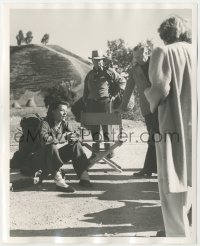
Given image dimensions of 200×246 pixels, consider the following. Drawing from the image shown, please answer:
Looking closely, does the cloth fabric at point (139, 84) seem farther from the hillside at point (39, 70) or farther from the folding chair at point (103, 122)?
the hillside at point (39, 70)

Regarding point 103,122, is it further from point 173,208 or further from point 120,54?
point 173,208

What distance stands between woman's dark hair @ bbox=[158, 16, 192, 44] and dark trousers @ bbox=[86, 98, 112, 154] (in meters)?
0.49

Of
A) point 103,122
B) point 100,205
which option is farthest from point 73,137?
point 100,205

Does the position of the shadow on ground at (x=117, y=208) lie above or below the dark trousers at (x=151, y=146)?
below

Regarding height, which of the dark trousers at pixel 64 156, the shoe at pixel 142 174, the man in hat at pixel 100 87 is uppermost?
the man in hat at pixel 100 87

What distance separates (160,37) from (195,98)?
403 mm

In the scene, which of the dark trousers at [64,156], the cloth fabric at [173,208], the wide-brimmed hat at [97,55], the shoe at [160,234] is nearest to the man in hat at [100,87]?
the wide-brimmed hat at [97,55]

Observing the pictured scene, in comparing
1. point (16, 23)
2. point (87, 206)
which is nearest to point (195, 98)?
point (87, 206)

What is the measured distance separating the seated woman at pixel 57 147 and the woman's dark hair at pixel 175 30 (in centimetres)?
69

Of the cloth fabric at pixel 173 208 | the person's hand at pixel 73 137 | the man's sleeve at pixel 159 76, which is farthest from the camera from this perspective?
the person's hand at pixel 73 137

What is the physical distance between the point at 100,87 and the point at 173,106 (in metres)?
0.45

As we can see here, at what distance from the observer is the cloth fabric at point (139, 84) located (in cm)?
265

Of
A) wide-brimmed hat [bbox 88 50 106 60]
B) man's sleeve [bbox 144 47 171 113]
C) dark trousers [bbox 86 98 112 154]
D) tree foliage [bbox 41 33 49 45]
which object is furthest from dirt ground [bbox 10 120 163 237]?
tree foliage [bbox 41 33 49 45]

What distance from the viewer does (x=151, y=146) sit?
2693 mm
